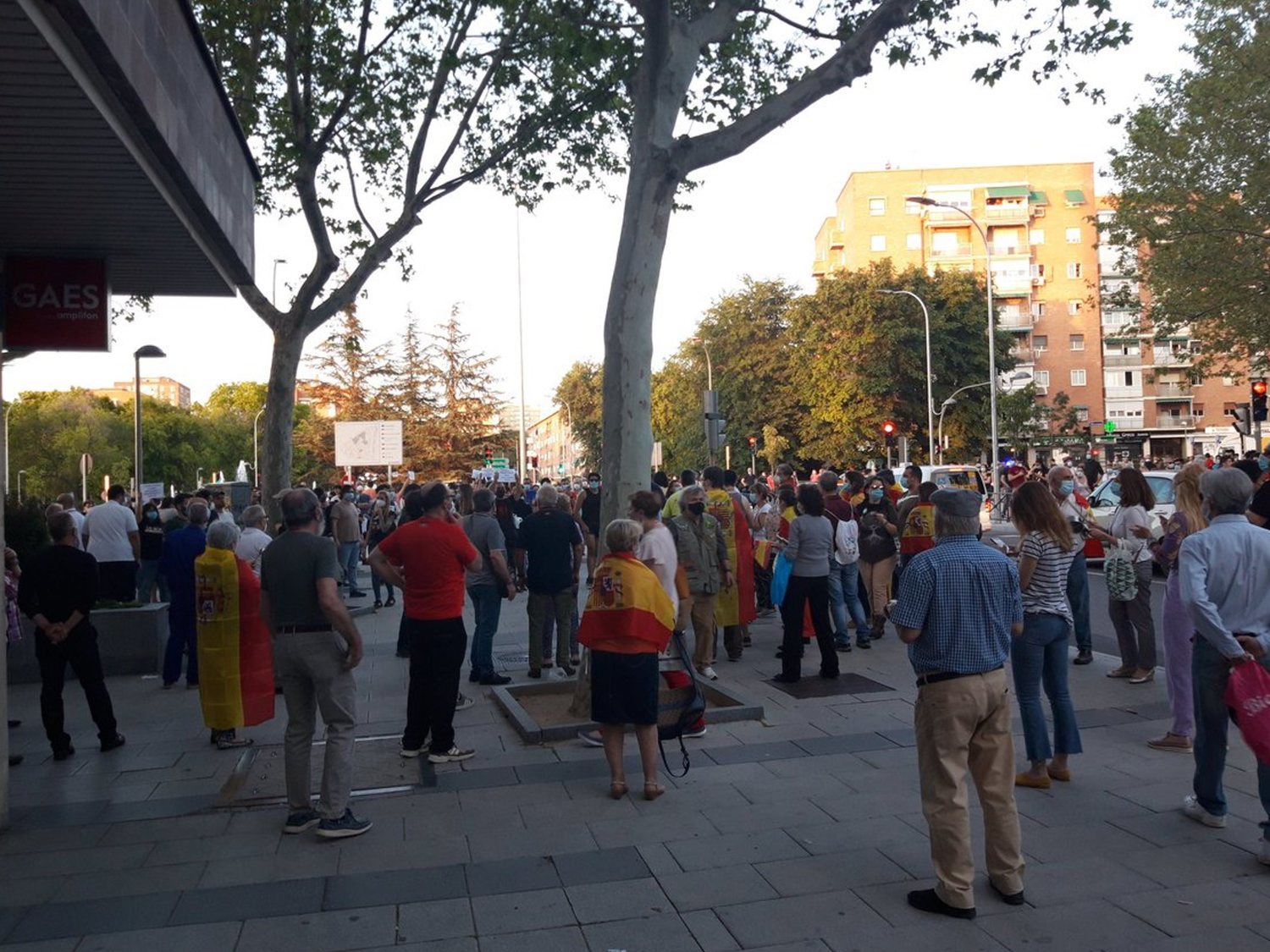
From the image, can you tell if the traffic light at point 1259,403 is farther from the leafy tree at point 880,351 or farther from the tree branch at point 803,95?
the leafy tree at point 880,351

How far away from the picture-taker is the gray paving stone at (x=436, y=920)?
4559 millimetres

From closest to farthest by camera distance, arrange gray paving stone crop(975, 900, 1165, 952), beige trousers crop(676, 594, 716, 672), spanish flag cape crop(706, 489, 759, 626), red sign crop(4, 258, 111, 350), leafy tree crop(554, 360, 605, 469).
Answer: gray paving stone crop(975, 900, 1165, 952) < red sign crop(4, 258, 111, 350) < beige trousers crop(676, 594, 716, 672) < spanish flag cape crop(706, 489, 759, 626) < leafy tree crop(554, 360, 605, 469)

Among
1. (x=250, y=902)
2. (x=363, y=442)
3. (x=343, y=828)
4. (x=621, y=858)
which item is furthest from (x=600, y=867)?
(x=363, y=442)

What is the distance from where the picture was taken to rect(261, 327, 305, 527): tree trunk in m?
15.0

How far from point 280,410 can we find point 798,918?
12210 mm

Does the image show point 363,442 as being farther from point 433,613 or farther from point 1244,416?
point 433,613

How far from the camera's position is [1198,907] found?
461 centimetres

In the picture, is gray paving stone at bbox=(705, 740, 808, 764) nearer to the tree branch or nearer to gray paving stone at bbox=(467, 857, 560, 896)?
gray paving stone at bbox=(467, 857, 560, 896)

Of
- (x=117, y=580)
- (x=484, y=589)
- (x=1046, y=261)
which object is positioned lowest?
(x=117, y=580)

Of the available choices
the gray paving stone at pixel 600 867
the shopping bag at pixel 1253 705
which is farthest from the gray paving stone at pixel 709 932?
the shopping bag at pixel 1253 705

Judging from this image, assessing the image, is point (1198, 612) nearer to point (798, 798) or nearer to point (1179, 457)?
point (798, 798)

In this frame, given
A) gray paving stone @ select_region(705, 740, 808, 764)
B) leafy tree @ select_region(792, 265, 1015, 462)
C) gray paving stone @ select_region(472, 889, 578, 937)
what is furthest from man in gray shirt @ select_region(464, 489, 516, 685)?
leafy tree @ select_region(792, 265, 1015, 462)

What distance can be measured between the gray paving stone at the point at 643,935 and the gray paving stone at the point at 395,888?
2.52ft

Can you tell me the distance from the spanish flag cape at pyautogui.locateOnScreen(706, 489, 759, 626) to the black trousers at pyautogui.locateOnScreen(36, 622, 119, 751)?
5.48 m
